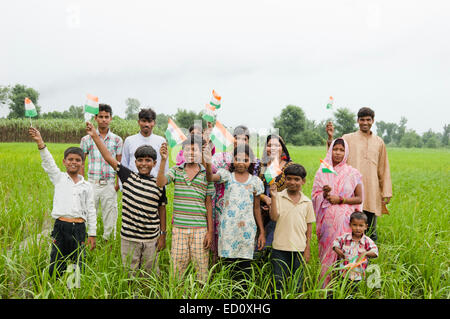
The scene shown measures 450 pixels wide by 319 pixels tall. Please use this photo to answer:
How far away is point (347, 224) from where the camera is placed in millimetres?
2883

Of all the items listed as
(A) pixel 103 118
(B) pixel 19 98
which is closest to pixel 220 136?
(A) pixel 103 118

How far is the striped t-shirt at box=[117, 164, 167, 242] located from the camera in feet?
8.55

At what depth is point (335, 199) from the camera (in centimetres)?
287

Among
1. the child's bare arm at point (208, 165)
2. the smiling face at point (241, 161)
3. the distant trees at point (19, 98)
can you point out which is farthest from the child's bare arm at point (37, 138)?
the distant trees at point (19, 98)

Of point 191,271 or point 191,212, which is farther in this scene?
point 191,212

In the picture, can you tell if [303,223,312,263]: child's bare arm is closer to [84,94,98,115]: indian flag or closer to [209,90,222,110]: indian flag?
[209,90,222,110]: indian flag

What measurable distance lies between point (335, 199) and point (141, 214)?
6.05 feet

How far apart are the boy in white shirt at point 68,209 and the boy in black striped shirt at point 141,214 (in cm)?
28

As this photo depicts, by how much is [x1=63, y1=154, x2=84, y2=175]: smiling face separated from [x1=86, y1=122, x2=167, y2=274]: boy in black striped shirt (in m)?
0.24

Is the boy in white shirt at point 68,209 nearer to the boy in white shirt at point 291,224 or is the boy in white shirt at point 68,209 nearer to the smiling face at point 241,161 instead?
the smiling face at point 241,161

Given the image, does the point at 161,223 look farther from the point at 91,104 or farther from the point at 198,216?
the point at 91,104

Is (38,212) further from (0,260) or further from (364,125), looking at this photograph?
(364,125)
